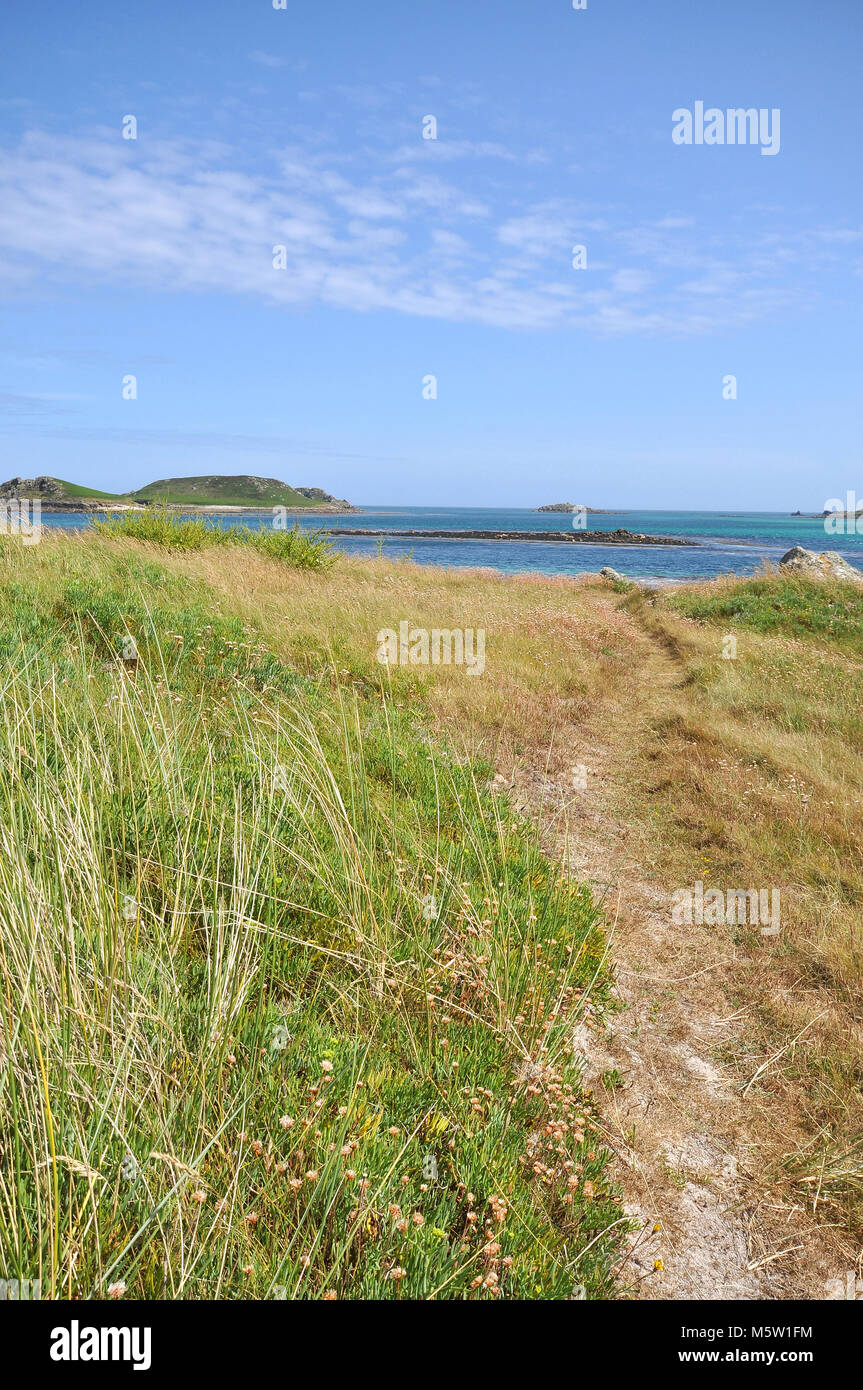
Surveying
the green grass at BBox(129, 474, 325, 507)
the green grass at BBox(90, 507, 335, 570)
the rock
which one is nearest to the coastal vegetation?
the green grass at BBox(90, 507, 335, 570)

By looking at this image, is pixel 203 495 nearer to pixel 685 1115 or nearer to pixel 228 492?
pixel 228 492

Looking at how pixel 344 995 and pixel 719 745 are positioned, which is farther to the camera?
pixel 719 745

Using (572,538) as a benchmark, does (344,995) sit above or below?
below

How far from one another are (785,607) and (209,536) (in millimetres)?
15926

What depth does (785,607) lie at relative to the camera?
59.3ft

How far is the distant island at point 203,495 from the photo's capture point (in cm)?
11481

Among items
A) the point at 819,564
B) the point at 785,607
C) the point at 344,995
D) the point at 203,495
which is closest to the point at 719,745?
the point at 344,995

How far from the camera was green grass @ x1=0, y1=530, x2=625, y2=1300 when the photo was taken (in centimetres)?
182

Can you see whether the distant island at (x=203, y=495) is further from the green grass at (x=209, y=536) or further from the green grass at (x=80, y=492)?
the green grass at (x=209, y=536)

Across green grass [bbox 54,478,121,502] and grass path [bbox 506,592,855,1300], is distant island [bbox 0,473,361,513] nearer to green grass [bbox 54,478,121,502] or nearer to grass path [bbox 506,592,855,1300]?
green grass [bbox 54,478,121,502]

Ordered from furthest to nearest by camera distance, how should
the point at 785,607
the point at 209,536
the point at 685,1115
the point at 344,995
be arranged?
the point at 209,536 → the point at 785,607 → the point at 685,1115 → the point at 344,995

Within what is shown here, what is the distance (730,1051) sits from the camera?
3.80 metres

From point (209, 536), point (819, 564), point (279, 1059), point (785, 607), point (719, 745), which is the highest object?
point (209, 536)
